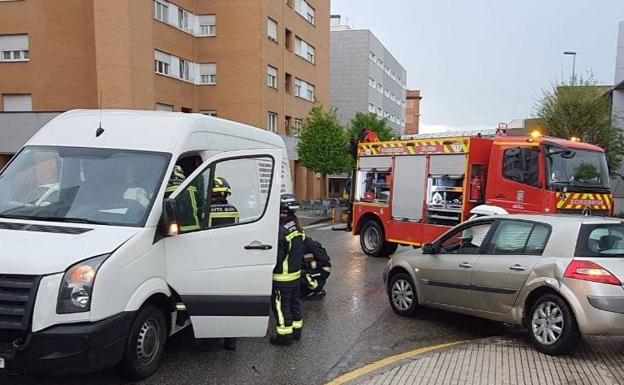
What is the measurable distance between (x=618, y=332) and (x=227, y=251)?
147 inches

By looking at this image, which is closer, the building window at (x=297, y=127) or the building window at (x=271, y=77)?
the building window at (x=271, y=77)

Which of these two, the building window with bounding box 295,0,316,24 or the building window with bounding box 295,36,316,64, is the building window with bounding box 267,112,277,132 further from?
the building window with bounding box 295,0,316,24

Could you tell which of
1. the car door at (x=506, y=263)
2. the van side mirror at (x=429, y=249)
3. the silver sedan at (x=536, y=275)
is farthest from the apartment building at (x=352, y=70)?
the car door at (x=506, y=263)

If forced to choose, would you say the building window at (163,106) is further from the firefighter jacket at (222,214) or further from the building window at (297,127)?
the firefighter jacket at (222,214)

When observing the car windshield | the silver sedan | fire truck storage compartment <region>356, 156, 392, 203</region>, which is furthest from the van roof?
fire truck storage compartment <region>356, 156, 392, 203</region>

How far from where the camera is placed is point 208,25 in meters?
29.8

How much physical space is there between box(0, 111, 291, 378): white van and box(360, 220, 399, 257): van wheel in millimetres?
7245

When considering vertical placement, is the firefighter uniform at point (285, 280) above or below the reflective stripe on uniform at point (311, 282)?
above

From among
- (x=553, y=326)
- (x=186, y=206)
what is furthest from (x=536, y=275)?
(x=186, y=206)

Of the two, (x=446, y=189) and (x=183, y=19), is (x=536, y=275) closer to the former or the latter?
(x=446, y=189)

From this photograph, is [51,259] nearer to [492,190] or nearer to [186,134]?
[186,134]

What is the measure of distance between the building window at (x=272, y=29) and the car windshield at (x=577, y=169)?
901 inches

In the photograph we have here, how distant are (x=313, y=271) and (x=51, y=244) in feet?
14.8

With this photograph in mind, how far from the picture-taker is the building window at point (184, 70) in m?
28.4
